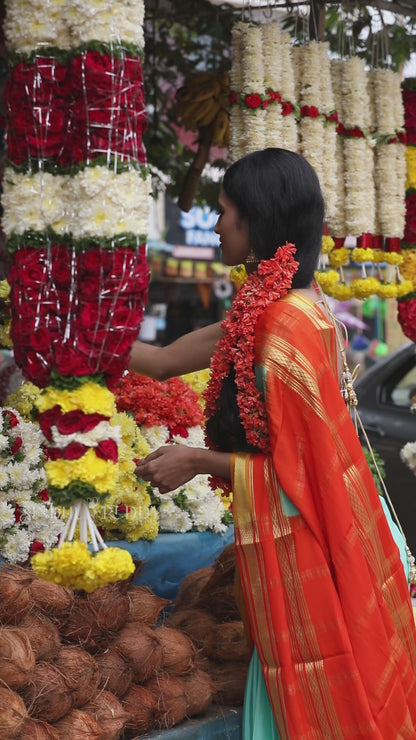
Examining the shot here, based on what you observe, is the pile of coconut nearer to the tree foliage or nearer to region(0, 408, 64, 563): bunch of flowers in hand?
region(0, 408, 64, 563): bunch of flowers in hand

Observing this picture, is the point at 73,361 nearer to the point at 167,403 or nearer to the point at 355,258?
the point at 167,403

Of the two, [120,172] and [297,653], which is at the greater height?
[120,172]

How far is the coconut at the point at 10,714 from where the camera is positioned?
2.29 meters

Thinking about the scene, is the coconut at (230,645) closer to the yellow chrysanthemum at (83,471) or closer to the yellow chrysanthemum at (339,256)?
the yellow chrysanthemum at (83,471)

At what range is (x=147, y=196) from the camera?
225cm

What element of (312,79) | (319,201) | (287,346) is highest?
(312,79)

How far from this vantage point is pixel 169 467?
255 cm

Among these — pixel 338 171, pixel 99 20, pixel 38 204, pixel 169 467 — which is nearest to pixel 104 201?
pixel 38 204

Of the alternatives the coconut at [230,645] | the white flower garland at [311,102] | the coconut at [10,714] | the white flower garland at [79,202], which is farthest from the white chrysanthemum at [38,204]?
the white flower garland at [311,102]

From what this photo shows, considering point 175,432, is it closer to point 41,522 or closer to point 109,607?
point 41,522

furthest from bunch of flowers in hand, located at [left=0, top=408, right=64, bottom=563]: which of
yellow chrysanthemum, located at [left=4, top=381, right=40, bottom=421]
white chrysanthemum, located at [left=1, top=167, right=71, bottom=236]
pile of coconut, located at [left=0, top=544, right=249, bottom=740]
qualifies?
white chrysanthemum, located at [left=1, top=167, right=71, bottom=236]

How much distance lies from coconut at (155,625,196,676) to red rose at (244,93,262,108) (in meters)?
1.90

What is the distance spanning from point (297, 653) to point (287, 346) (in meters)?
0.78

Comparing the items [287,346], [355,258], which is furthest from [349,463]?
[355,258]
